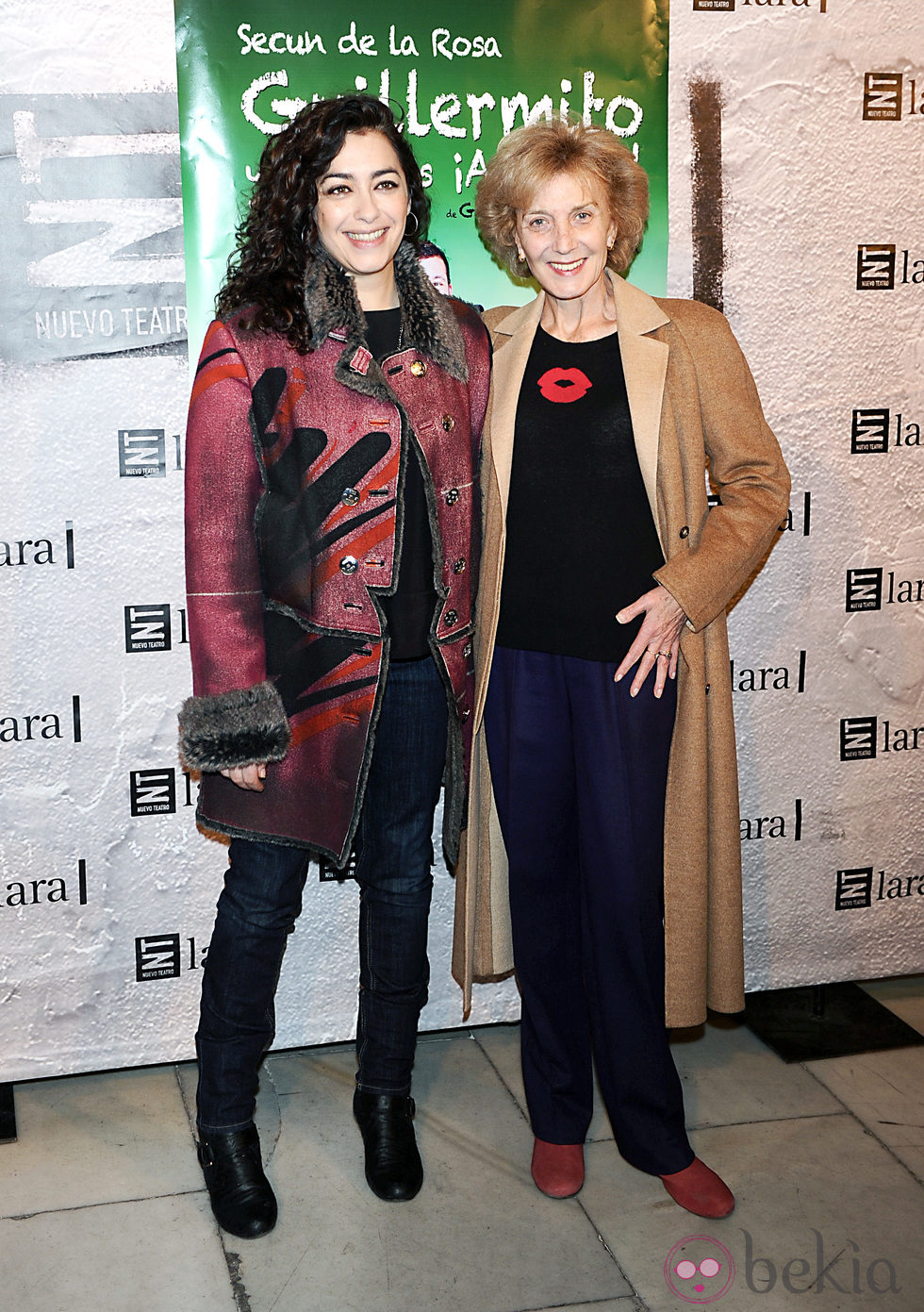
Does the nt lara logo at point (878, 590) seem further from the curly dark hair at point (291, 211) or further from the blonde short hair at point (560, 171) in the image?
the curly dark hair at point (291, 211)

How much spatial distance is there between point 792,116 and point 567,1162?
2086 mm

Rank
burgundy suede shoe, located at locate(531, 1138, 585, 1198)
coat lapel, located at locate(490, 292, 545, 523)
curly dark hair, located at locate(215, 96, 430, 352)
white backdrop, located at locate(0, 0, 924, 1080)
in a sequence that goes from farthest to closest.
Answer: white backdrop, located at locate(0, 0, 924, 1080), burgundy suede shoe, located at locate(531, 1138, 585, 1198), coat lapel, located at locate(490, 292, 545, 523), curly dark hair, located at locate(215, 96, 430, 352)

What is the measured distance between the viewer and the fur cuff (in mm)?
2021

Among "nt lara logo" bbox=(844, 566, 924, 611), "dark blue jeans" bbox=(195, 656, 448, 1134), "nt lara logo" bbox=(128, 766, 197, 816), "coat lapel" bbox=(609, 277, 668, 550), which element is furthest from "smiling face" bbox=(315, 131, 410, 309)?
"nt lara logo" bbox=(844, 566, 924, 611)

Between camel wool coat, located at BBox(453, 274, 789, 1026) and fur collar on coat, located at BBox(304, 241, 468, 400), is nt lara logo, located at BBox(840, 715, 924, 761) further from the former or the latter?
fur collar on coat, located at BBox(304, 241, 468, 400)

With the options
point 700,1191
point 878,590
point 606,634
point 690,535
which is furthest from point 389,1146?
point 878,590

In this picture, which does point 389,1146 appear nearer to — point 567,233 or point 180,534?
point 180,534

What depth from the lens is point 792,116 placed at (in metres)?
2.62

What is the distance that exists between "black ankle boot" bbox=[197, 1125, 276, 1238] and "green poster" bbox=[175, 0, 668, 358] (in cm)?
145

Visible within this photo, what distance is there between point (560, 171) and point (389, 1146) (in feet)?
5.57

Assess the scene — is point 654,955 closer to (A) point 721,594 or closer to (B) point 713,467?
(A) point 721,594

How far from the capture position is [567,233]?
205 centimetres

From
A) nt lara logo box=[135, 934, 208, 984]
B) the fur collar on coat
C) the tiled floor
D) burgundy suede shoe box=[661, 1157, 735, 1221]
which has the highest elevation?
the fur collar on coat

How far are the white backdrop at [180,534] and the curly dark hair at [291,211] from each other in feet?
1.44
